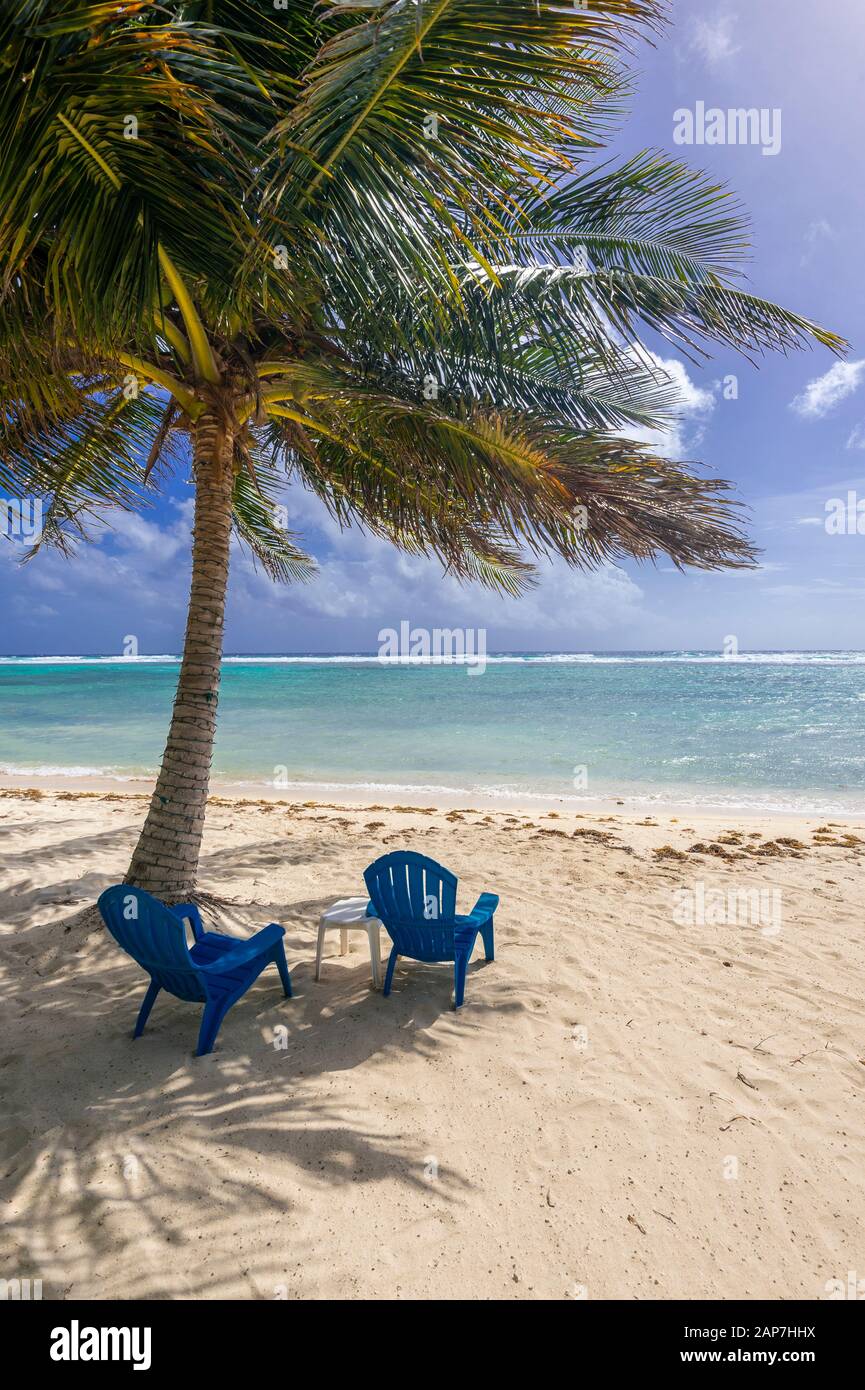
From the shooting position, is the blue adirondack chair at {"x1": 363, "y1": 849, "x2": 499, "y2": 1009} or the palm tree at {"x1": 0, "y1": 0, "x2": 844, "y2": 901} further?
the blue adirondack chair at {"x1": 363, "y1": 849, "x2": 499, "y2": 1009}

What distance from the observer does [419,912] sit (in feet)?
12.2

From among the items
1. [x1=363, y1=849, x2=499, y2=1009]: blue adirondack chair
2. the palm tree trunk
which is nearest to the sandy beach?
[x1=363, y1=849, x2=499, y2=1009]: blue adirondack chair

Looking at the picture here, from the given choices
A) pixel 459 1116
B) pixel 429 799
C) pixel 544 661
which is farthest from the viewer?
pixel 544 661

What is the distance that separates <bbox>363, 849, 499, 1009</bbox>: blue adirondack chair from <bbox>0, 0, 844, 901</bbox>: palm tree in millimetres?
1683

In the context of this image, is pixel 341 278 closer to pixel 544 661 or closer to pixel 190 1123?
pixel 190 1123

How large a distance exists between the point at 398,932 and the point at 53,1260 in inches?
81.3

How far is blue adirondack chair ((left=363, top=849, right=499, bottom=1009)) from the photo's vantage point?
3648 millimetres

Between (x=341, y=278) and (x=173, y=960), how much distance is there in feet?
11.0

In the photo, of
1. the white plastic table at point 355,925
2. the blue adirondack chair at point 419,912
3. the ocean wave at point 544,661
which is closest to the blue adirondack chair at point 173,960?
the white plastic table at point 355,925

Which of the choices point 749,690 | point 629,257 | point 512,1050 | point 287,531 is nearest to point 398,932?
point 512,1050

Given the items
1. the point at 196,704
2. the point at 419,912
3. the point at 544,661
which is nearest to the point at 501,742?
the point at 196,704

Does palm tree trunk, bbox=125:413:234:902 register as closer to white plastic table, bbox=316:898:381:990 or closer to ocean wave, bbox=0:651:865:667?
white plastic table, bbox=316:898:381:990

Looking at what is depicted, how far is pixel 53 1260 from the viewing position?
203 centimetres

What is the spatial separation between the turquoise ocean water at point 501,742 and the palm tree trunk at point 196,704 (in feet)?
25.5
